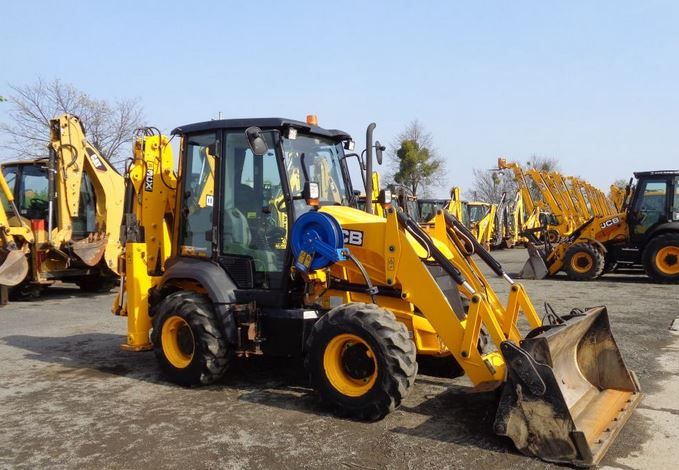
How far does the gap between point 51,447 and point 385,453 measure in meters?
2.35

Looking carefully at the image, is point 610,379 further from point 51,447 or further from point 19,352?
point 19,352

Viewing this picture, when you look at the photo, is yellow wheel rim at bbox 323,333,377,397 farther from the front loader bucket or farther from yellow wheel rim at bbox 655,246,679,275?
yellow wheel rim at bbox 655,246,679,275

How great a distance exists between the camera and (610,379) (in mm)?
5012

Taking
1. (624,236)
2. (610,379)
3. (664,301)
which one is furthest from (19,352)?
(624,236)

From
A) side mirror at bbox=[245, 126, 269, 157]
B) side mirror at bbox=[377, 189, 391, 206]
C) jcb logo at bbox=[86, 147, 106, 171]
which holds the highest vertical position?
jcb logo at bbox=[86, 147, 106, 171]

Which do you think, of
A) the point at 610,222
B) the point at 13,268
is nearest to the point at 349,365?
the point at 13,268

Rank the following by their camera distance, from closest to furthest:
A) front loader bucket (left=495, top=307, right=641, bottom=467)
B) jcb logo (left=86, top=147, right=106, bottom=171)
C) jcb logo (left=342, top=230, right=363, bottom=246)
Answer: front loader bucket (left=495, top=307, right=641, bottom=467), jcb logo (left=342, top=230, right=363, bottom=246), jcb logo (left=86, top=147, right=106, bottom=171)

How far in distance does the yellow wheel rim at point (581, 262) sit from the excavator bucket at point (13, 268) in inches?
472

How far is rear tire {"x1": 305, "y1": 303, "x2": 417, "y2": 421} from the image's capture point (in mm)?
4402

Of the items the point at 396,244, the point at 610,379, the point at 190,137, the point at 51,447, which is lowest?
the point at 51,447

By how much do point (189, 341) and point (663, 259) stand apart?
38.9 feet

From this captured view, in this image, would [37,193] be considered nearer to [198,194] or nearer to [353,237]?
[198,194]

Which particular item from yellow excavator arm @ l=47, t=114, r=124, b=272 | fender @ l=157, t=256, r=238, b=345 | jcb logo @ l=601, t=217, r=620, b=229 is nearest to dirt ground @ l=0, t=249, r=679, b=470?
fender @ l=157, t=256, r=238, b=345

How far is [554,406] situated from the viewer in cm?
377
